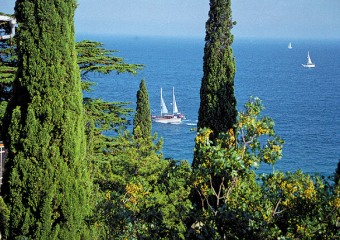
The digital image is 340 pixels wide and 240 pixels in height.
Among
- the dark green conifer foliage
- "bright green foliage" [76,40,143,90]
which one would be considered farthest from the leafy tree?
the dark green conifer foliage

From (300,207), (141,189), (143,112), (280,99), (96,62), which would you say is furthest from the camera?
(280,99)

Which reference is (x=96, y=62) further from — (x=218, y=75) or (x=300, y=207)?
(x=300, y=207)

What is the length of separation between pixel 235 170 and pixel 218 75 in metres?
9.14

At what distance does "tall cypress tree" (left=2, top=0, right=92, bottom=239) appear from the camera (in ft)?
25.5

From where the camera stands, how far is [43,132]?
7.78m

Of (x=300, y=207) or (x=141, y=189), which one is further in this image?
(x=141, y=189)

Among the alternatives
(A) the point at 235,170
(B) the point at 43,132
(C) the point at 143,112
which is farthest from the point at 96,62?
(C) the point at 143,112

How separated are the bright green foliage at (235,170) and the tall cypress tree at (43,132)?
3.43 meters

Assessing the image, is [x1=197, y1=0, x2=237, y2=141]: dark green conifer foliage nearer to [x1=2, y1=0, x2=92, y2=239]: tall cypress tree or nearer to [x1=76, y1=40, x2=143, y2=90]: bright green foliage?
[x1=76, y1=40, x2=143, y2=90]: bright green foliage

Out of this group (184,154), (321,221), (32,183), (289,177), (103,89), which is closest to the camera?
(321,221)

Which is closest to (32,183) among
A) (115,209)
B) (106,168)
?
(115,209)

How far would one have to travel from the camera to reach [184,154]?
38.8m

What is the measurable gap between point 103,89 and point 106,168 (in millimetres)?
58674

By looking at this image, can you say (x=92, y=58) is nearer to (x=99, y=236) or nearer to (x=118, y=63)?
(x=118, y=63)
